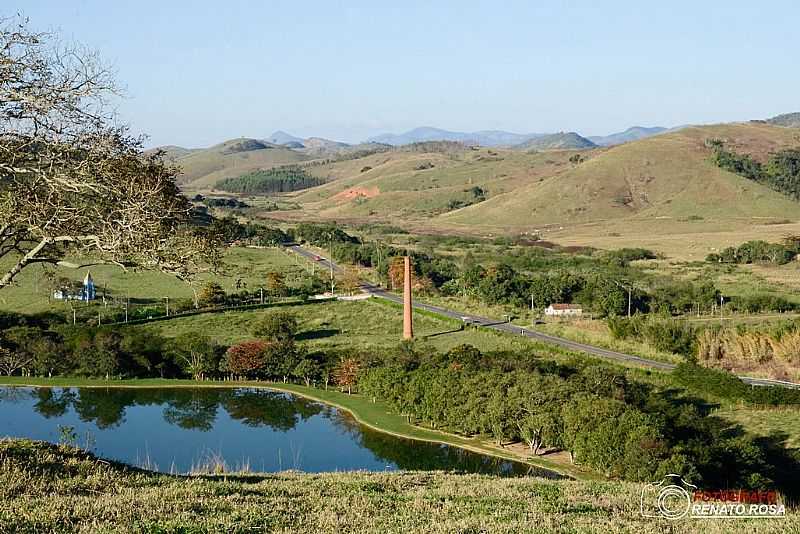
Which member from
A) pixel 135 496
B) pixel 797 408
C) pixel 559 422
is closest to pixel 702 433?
pixel 559 422

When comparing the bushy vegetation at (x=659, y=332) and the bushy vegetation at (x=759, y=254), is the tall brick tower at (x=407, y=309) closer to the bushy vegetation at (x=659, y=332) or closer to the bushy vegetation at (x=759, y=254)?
the bushy vegetation at (x=659, y=332)

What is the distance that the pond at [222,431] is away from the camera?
28878 millimetres

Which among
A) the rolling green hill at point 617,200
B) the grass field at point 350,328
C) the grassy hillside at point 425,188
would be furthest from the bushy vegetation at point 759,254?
the grassy hillside at point 425,188

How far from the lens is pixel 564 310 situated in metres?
56.3

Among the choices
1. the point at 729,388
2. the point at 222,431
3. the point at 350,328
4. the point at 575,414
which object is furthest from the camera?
the point at 350,328

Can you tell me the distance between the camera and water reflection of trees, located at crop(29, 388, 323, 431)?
3591cm

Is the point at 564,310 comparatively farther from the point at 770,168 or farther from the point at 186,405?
the point at 770,168

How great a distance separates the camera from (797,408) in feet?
107

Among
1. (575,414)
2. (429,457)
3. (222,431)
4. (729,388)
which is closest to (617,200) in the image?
(729,388)

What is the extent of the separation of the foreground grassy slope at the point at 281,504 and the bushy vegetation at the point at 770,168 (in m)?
135

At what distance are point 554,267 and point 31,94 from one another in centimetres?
7357

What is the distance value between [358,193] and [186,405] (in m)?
142

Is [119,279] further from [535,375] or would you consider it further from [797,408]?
[797,408]

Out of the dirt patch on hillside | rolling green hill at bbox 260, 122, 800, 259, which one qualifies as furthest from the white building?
the dirt patch on hillside
